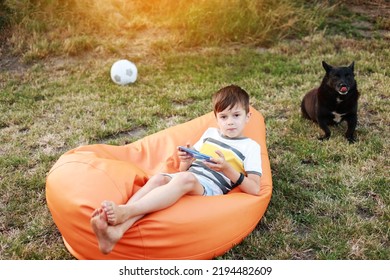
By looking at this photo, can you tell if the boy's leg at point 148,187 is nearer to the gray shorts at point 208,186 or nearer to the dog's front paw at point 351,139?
the gray shorts at point 208,186

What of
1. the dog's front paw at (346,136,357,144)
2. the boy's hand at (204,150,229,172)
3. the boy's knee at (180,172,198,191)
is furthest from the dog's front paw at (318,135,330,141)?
the boy's knee at (180,172,198,191)

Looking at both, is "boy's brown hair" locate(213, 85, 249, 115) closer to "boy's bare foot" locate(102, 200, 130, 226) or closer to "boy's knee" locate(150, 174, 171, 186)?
"boy's knee" locate(150, 174, 171, 186)

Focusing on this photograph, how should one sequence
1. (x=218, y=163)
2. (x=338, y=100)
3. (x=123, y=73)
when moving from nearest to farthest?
(x=218, y=163)
(x=338, y=100)
(x=123, y=73)

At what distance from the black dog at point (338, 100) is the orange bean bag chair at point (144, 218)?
1.50m

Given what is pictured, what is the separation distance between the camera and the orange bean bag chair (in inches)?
112

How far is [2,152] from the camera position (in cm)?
470

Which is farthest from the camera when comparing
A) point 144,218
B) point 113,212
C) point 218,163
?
point 218,163

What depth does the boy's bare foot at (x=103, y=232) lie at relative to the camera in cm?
261

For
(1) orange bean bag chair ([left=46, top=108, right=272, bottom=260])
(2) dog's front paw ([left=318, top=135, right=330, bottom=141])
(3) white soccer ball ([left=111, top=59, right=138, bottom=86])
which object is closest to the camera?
(1) orange bean bag chair ([left=46, top=108, right=272, bottom=260])

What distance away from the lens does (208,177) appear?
3.35 metres

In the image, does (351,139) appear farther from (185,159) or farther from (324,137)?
(185,159)

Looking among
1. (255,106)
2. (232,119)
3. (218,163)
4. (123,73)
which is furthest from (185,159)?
(123,73)

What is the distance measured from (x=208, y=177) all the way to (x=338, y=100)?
1.86 metres

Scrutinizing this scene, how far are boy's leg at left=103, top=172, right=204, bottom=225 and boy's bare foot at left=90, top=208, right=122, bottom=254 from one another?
0.13 ft
